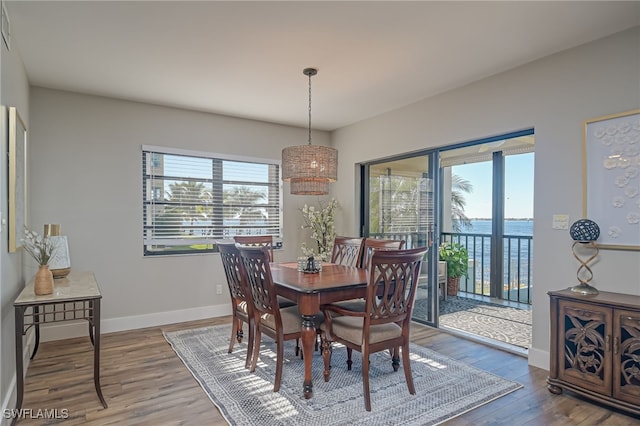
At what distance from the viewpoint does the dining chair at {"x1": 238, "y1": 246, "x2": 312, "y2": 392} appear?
8.49 feet

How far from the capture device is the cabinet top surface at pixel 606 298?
2334 millimetres

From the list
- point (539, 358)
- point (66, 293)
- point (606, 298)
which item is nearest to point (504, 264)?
point (539, 358)

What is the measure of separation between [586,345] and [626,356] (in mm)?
219

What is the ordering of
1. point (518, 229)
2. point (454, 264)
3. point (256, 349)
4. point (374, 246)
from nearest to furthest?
point (256, 349), point (374, 246), point (518, 229), point (454, 264)

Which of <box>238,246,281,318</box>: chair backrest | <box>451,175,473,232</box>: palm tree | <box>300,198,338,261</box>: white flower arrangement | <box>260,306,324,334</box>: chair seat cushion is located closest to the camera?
<box>238,246,281,318</box>: chair backrest

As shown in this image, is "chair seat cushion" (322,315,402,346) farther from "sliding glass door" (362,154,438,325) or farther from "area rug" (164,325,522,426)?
"sliding glass door" (362,154,438,325)

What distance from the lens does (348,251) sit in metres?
4.00

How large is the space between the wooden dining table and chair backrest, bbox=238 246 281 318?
0.11 m

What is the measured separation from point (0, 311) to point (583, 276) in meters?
4.00

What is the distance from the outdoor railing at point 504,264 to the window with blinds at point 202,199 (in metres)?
1.66

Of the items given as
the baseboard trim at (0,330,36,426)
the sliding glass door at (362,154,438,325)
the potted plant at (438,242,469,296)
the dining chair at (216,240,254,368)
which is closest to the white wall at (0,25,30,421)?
the baseboard trim at (0,330,36,426)

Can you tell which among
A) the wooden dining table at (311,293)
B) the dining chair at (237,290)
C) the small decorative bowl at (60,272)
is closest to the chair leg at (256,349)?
the dining chair at (237,290)

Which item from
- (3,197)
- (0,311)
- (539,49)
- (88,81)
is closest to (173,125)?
(88,81)

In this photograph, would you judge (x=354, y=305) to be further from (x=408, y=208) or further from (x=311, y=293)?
(x=408, y=208)
